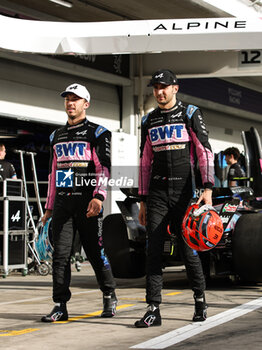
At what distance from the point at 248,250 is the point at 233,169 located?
3.40m

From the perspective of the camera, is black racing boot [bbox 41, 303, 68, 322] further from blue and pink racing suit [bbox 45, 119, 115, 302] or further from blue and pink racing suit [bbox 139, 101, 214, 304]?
blue and pink racing suit [bbox 139, 101, 214, 304]

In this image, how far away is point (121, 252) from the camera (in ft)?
33.4

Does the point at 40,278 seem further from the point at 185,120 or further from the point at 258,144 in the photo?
the point at 185,120

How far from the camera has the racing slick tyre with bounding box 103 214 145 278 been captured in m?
10.1

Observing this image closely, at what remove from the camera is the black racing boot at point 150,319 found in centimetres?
658

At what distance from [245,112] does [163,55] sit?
834cm

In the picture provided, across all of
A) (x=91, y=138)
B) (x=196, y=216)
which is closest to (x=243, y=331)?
(x=196, y=216)

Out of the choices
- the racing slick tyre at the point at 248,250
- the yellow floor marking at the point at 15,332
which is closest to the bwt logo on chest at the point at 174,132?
the yellow floor marking at the point at 15,332

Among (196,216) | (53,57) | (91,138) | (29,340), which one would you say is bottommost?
(29,340)

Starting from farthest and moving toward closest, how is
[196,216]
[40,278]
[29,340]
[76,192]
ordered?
1. [40,278]
2. [76,192]
3. [196,216]
4. [29,340]

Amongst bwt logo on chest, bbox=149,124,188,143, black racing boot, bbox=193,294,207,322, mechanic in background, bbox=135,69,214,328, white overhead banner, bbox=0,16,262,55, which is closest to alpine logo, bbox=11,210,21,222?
white overhead banner, bbox=0,16,262,55

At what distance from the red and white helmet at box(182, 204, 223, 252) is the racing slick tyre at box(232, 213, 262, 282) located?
108 inches

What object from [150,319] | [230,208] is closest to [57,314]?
[150,319]

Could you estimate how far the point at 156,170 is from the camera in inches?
276
